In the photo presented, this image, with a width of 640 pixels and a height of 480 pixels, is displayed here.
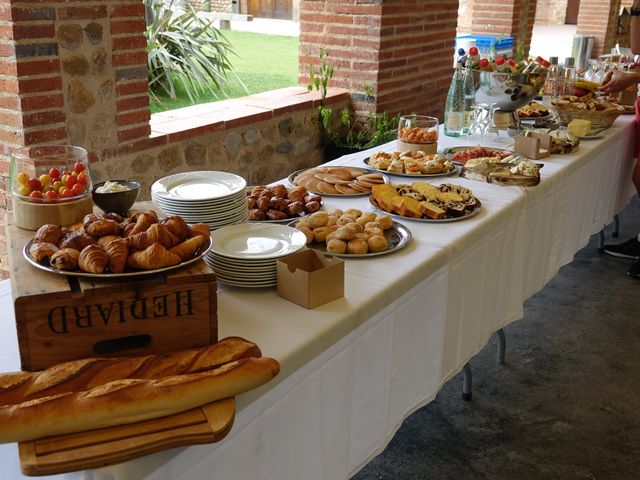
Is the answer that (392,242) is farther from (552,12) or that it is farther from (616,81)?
(552,12)

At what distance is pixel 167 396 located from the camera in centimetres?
96

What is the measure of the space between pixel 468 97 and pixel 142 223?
202 cm

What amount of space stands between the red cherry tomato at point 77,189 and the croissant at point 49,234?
0.16m

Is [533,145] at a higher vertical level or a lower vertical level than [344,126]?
higher

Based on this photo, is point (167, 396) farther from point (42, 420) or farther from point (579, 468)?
point (579, 468)

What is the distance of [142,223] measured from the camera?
120cm

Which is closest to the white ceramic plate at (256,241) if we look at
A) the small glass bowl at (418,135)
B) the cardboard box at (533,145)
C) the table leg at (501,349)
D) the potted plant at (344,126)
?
the small glass bowl at (418,135)

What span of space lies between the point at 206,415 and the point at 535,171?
1622 millimetres

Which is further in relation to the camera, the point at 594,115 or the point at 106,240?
the point at 594,115

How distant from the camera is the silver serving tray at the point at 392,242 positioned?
161 cm

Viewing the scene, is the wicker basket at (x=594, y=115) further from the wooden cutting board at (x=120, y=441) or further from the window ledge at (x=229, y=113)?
the wooden cutting board at (x=120, y=441)

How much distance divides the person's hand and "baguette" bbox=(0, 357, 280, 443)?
3109mm

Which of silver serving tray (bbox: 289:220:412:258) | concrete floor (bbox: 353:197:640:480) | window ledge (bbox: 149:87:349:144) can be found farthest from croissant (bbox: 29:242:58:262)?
window ledge (bbox: 149:87:349:144)

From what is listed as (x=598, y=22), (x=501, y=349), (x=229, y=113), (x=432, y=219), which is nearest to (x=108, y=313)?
(x=432, y=219)
